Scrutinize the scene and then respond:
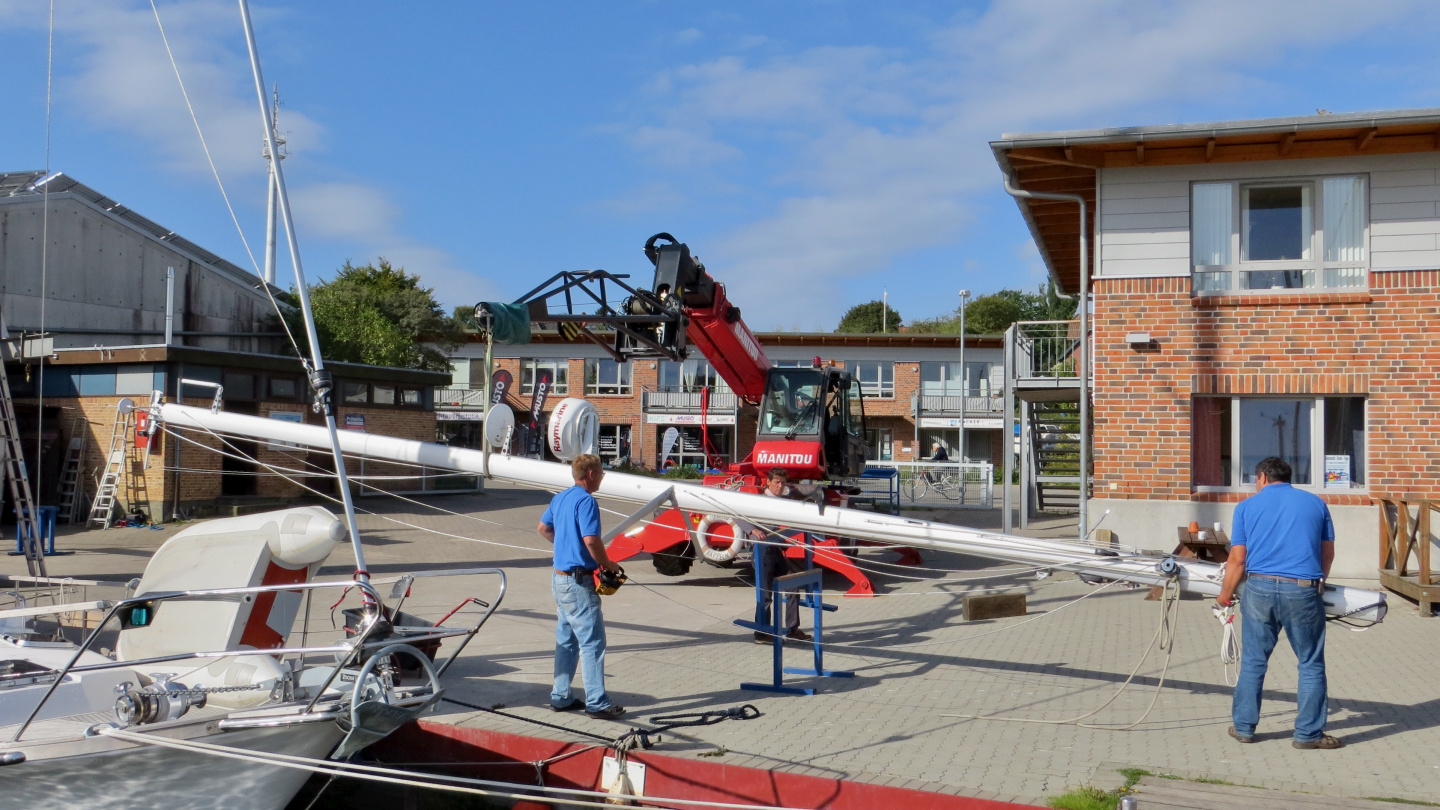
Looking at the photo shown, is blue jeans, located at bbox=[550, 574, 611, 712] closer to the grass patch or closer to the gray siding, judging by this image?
the grass patch

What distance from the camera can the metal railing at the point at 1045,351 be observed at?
680 inches

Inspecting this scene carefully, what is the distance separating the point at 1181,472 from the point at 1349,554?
200cm

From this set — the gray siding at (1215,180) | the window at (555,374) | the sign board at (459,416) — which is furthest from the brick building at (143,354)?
the window at (555,374)

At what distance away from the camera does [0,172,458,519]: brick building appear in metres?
21.0

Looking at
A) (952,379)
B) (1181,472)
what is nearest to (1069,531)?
(1181,472)

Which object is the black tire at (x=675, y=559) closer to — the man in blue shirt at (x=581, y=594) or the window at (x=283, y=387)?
the man in blue shirt at (x=581, y=594)

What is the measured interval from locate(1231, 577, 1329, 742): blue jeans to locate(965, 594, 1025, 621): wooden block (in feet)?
5.86

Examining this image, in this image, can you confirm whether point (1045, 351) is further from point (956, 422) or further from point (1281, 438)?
point (956, 422)

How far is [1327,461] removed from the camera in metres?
12.5

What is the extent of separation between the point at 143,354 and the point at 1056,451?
18358 mm

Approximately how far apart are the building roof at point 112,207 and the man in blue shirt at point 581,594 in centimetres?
2036

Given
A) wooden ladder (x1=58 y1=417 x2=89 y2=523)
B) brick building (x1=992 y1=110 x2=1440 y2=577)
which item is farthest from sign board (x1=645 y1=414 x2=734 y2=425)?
brick building (x1=992 y1=110 x2=1440 y2=577)

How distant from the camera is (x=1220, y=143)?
40.5 ft

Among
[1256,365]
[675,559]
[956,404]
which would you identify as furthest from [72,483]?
[956,404]
